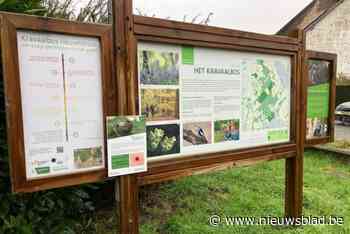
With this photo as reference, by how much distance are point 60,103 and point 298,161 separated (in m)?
2.29

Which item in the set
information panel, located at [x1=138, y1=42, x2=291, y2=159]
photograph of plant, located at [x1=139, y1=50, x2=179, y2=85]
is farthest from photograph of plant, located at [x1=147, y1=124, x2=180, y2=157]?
photograph of plant, located at [x1=139, y1=50, x2=179, y2=85]

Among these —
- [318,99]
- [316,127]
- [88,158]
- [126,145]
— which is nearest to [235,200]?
[316,127]

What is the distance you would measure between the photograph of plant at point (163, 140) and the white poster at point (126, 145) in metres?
0.10

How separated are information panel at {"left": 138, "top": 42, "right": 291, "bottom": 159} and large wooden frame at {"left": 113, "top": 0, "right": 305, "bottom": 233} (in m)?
0.06

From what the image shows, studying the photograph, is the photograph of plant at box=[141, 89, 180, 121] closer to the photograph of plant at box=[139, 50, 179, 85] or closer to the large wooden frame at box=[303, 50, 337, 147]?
the photograph of plant at box=[139, 50, 179, 85]

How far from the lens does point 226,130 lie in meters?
2.27

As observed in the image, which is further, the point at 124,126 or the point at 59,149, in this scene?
the point at 124,126

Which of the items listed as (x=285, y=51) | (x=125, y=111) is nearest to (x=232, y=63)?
(x=285, y=51)

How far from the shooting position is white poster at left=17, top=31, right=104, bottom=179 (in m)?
1.46

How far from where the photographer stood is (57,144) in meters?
1.54

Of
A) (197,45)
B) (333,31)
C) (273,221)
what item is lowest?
(273,221)

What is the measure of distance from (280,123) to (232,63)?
82 cm

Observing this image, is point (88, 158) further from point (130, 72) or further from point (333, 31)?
point (333, 31)

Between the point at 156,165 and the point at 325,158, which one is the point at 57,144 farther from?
the point at 325,158
